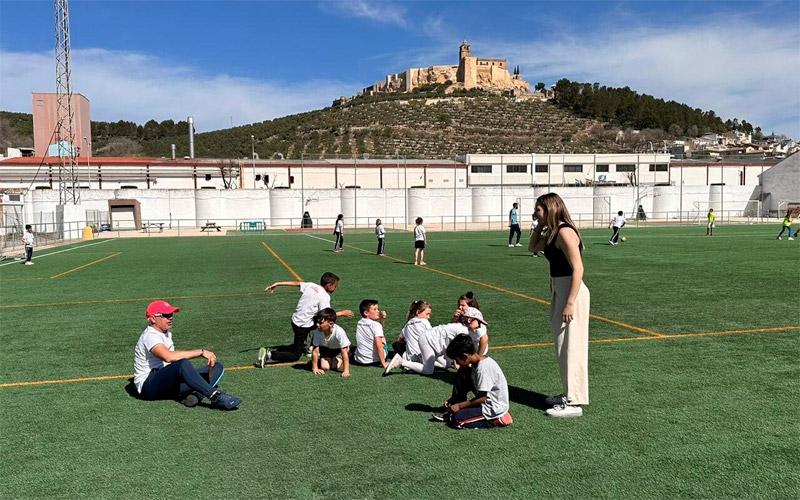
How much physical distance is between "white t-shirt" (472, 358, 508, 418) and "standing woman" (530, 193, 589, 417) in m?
0.57

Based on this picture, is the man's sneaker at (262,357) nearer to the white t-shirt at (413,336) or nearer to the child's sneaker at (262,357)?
the child's sneaker at (262,357)

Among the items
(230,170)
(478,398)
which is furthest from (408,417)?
(230,170)

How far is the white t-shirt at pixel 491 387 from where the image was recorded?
5289mm

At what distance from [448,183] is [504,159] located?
7.95m

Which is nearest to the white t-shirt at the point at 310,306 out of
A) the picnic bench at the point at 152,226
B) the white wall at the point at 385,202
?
the picnic bench at the point at 152,226

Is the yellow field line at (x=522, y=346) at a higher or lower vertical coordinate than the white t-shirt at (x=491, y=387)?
lower

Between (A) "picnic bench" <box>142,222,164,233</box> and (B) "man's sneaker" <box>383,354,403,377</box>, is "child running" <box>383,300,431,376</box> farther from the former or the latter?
(A) "picnic bench" <box>142,222,164,233</box>

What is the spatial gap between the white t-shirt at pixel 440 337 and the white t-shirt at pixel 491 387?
1605 mm

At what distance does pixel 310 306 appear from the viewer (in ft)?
26.2

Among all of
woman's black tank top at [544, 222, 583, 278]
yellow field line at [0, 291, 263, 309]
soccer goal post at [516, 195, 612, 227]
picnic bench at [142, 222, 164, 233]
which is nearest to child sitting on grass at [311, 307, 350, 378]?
woman's black tank top at [544, 222, 583, 278]

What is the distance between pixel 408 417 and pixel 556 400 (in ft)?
4.63

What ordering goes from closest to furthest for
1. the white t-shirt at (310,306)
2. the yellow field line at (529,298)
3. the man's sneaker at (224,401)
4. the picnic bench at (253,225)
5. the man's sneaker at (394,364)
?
1. the man's sneaker at (224,401)
2. the man's sneaker at (394,364)
3. the white t-shirt at (310,306)
4. the yellow field line at (529,298)
5. the picnic bench at (253,225)

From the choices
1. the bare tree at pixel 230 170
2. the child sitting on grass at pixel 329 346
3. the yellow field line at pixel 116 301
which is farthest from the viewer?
the bare tree at pixel 230 170

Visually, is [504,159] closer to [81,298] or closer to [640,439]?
[81,298]
